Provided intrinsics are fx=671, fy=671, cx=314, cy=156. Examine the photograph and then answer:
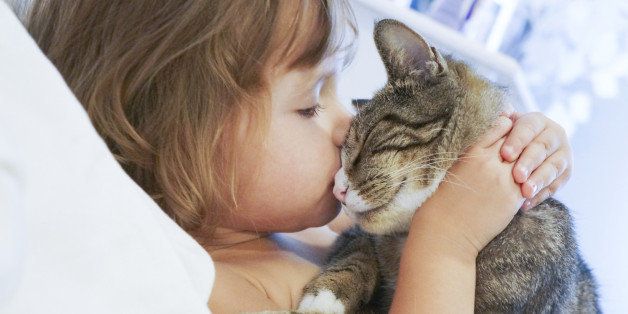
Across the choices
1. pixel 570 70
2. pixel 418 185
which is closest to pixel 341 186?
pixel 418 185

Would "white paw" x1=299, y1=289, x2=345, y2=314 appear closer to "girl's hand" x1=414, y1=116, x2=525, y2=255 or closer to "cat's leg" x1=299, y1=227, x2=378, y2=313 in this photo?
"cat's leg" x1=299, y1=227, x2=378, y2=313

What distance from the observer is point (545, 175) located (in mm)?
1136

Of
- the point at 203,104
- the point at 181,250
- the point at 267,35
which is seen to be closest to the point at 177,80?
the point at 203,104

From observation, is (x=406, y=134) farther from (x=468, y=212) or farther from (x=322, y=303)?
(x=322, y=303)

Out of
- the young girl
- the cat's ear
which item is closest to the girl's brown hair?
the young girl

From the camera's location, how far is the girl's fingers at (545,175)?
1.11 m

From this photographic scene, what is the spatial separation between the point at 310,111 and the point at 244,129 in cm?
13

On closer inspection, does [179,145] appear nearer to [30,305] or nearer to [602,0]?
[30,305]

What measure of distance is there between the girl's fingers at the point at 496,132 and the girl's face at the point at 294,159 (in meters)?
0.25

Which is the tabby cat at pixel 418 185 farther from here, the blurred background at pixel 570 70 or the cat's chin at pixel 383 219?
the blurred background at pixel 570 70

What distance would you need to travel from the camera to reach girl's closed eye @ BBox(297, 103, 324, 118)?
1.18 m

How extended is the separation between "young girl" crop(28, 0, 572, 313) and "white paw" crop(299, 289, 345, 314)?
6 cm

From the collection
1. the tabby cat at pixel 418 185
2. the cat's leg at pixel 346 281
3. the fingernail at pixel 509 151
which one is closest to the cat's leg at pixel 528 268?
the tabby cat at pixel 418 185

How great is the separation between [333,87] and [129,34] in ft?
1.25
